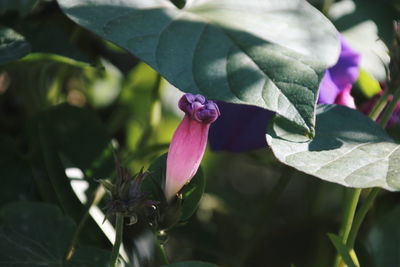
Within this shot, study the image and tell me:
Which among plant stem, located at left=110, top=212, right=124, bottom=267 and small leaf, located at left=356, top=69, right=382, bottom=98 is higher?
plant stem, located at left=110, top=212, right=124, bottom=267

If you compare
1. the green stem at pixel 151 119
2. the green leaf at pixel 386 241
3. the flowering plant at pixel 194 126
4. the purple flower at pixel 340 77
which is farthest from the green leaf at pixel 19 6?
the green leaf at pixel 386 241

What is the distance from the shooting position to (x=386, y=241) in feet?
2.64

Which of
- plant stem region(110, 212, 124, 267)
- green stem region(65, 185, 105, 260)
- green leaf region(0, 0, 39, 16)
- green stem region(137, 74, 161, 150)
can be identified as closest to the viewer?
plant stem region(110, 212, 124, 267)

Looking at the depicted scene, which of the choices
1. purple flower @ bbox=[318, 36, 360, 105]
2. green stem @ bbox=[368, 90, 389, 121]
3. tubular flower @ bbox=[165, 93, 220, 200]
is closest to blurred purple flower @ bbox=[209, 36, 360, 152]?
purple flower @ bbox=[318, 36, 360, 105]

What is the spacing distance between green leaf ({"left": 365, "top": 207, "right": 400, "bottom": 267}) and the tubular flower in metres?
0.29

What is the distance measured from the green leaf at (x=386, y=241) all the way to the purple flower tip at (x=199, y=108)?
307mm

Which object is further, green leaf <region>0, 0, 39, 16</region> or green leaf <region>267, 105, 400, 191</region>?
green leaf <region>0, 0, 39, 16</region>

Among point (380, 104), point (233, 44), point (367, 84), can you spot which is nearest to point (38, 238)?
point (233, 44)

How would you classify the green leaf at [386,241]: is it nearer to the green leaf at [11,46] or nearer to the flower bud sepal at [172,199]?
the flower bud sepal at [172,199]

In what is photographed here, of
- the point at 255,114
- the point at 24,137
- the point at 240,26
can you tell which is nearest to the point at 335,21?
the point at 255,114

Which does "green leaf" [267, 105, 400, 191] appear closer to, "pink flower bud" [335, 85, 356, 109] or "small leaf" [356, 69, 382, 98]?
"pink flower bud" [335, 85, 356, 109]

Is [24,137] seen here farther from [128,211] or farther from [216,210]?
[128,211]

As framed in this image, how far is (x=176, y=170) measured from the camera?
0.62 m

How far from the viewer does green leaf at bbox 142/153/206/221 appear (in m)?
0.65
